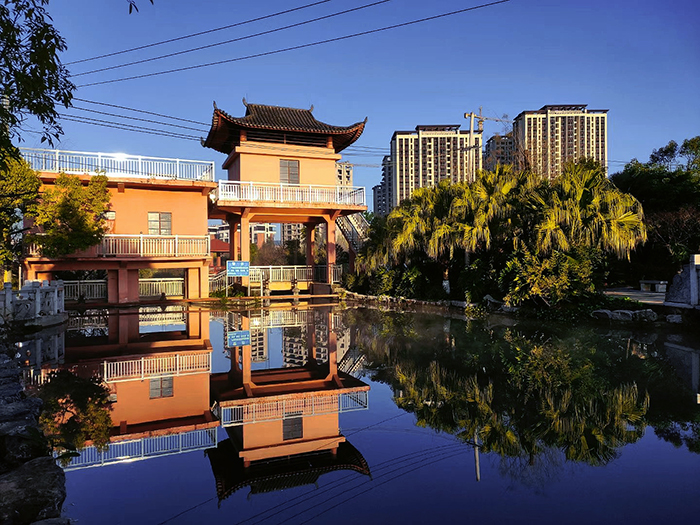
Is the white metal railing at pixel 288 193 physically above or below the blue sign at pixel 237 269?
above

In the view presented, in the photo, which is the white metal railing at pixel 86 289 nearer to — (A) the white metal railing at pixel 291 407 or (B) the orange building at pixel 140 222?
(B) the orange building at pixel 140 222

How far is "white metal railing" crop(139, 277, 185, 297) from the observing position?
21.9 m

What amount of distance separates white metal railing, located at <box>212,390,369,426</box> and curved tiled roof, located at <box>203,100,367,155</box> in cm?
1824

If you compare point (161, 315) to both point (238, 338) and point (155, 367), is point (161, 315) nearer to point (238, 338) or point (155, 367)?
point (238, 338)

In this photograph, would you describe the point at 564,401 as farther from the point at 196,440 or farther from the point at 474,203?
the point at 474,203

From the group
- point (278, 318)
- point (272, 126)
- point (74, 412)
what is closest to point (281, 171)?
point (272, 126)

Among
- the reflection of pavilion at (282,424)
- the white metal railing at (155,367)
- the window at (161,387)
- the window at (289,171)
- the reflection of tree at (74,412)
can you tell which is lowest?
the reflection of pavilion at (282,424)

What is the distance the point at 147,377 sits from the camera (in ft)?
25.7

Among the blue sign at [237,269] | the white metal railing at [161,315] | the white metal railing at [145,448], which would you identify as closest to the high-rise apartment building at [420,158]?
the blue sign at [237,269]

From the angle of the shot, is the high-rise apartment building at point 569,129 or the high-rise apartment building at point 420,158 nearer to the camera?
the high-rise apartment building at point 569,129

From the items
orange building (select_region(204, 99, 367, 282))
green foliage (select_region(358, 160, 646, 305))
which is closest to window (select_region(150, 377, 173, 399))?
green foliage (select_region(358, 160, 646, 305))

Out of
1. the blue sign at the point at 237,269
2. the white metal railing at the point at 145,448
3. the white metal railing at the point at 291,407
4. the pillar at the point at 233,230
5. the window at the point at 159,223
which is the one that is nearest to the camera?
the white metal railing at the point at 145,448

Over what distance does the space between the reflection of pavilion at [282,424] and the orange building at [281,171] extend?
541 inches

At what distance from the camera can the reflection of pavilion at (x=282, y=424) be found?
4.36m
